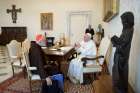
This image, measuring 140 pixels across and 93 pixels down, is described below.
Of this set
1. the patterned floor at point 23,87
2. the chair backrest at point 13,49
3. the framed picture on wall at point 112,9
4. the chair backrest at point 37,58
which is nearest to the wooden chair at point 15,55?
the chair backrest at point 13,49

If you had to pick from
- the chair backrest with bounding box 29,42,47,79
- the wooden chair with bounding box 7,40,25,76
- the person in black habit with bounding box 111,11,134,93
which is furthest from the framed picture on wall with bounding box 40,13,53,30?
the person in black habit with bounding box 111,11,134,93

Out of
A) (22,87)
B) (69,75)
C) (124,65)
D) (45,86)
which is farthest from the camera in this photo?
(69,75)

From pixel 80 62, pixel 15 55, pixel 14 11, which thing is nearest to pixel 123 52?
pixel 80 62

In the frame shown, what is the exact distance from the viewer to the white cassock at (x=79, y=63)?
4.39 m

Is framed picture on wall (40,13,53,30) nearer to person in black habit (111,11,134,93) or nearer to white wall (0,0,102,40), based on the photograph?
white wall (0,0,102,40)

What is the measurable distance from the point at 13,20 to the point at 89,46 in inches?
229

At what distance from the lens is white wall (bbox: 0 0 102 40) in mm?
9055

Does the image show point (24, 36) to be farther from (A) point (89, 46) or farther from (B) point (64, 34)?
(A) point (89, 46)

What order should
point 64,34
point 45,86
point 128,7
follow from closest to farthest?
1. point 128,7
2. point 45,86
3. point 64,34

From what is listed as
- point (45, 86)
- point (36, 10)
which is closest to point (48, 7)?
point (36, 10)

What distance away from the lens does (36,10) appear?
942cm

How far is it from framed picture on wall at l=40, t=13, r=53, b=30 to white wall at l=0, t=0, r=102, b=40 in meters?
0.14

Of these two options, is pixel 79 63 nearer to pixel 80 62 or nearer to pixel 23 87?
pixel 80 62

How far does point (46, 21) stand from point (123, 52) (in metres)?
7.60
